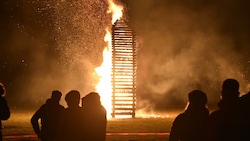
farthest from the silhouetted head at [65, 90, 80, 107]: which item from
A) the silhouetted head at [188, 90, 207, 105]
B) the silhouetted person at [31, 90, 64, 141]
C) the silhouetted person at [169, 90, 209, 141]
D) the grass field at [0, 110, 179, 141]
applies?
the grass field at [0, 110, 179, 141]

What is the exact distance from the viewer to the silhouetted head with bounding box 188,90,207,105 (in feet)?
21.6

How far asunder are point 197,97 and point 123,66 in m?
17.1

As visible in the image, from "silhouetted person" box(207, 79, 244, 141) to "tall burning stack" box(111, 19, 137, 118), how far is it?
56.6 ft

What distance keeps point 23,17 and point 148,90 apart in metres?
13.0

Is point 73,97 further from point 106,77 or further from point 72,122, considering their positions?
point 106,77

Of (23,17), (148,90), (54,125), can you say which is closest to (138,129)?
(54,125)

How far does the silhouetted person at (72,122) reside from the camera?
7305 millimetres

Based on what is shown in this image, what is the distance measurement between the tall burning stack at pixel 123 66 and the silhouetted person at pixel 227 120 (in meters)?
17.2

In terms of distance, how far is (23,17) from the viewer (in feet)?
141

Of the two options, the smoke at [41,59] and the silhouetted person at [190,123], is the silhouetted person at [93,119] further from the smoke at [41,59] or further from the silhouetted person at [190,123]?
the smoke at [41,59]

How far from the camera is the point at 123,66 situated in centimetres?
2367

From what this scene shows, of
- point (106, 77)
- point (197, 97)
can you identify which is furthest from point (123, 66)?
point (197, 97)

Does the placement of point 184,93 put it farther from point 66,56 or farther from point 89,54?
point 66,56

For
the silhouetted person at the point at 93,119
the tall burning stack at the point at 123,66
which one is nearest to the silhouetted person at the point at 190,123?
the silhouetted person at the point at 93,119
